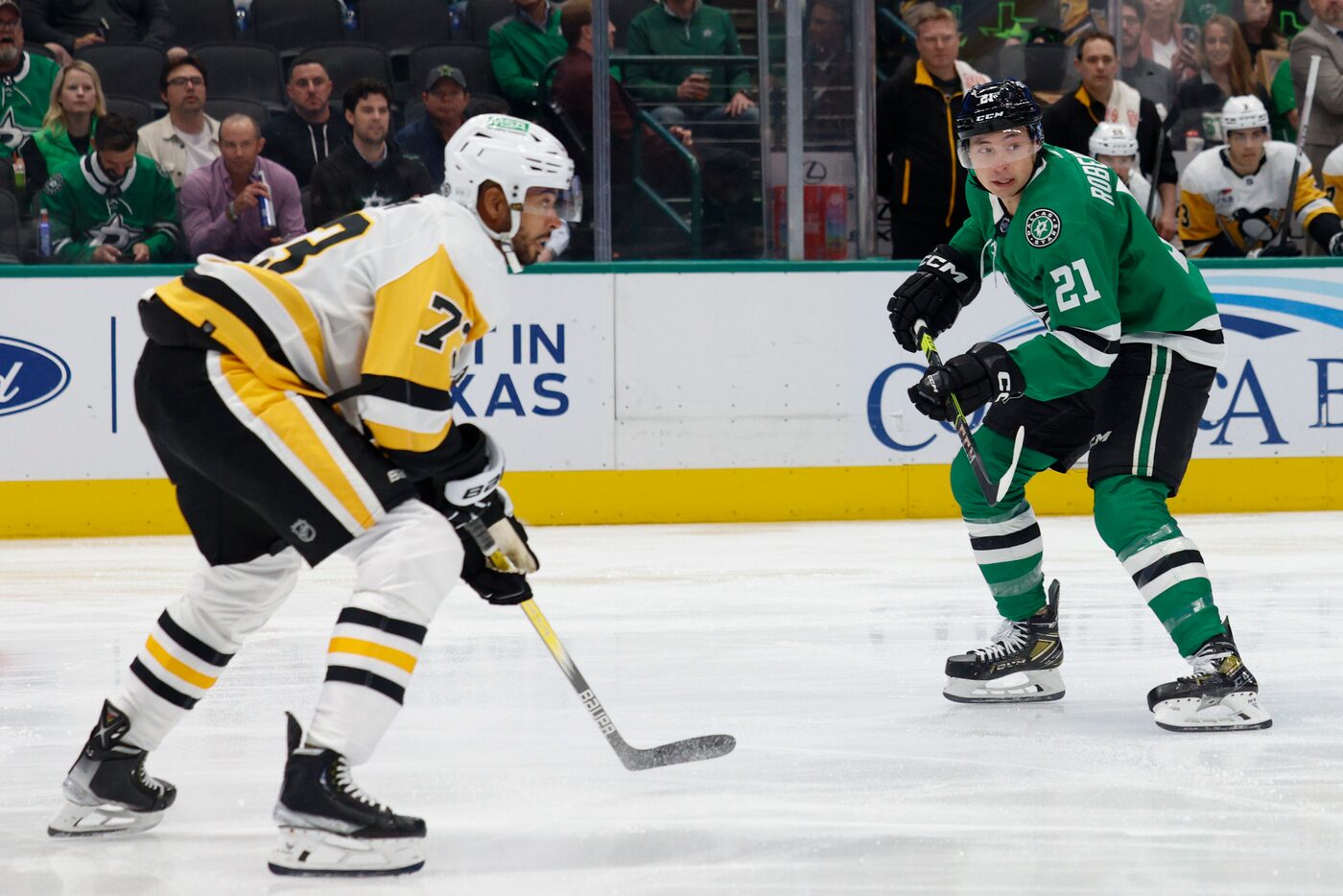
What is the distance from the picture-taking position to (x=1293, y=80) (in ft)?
24.5

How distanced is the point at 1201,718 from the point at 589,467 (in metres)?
3.78

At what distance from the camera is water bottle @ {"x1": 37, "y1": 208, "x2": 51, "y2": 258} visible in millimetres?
6438

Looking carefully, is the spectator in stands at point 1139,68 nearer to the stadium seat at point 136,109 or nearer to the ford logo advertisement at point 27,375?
the stadium seat at point 136,109

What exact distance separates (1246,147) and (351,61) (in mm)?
3724

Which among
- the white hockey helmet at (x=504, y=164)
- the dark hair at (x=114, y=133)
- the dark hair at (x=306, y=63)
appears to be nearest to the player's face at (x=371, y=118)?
the dark hair at (x=306, y=63)

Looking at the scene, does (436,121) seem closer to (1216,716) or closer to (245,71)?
(245,71)

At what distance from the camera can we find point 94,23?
7.13m

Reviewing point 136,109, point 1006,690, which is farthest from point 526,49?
point 1006,690

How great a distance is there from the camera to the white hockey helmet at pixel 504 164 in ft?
7.93

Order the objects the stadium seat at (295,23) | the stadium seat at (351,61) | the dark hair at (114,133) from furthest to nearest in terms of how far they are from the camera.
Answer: the stadium seat at (295,23) → the stadium seat at (351,61) → the dark hair at (114,133)

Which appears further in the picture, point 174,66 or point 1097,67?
point 1097,67

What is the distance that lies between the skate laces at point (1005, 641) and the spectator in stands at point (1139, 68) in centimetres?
417

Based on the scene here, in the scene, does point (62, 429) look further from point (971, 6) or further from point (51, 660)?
point (971, 6)

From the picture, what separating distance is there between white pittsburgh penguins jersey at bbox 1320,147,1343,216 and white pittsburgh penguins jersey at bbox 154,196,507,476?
228 inches
